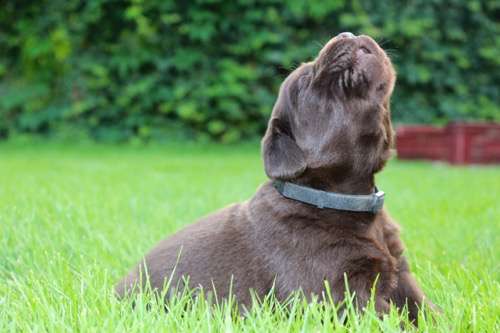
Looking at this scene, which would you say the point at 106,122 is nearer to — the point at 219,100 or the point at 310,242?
the point at 219,100

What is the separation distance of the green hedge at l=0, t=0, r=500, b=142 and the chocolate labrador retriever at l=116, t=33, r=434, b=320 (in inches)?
334

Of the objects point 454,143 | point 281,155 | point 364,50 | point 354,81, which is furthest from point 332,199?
point 454,143

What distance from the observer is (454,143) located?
9562 millimetres

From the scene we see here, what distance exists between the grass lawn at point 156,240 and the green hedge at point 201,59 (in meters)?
3.46

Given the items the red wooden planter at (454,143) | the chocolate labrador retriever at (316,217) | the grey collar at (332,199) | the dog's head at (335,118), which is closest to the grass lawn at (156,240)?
the chocolate labrador retriever at (316,217)

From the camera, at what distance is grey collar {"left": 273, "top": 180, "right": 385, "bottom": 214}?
7.98 feet

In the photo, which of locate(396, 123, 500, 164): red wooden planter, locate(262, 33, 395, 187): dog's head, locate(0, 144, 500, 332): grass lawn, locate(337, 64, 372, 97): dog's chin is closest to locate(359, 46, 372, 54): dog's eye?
locate(262, 33, 395, 187): dog's head

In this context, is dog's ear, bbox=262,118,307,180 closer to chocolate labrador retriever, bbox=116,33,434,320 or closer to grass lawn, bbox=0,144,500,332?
chocolate labrador retriever, bbox=116,33,434,320

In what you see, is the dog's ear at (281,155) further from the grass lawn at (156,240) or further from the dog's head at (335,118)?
the grass lawn at (156,240)

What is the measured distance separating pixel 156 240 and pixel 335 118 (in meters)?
1.44

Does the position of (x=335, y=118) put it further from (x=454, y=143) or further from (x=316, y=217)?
(x=454, y=143)

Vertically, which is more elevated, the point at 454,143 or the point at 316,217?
the point at 316,217

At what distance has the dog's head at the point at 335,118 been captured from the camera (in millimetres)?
2504

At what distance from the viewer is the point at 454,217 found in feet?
14.5
